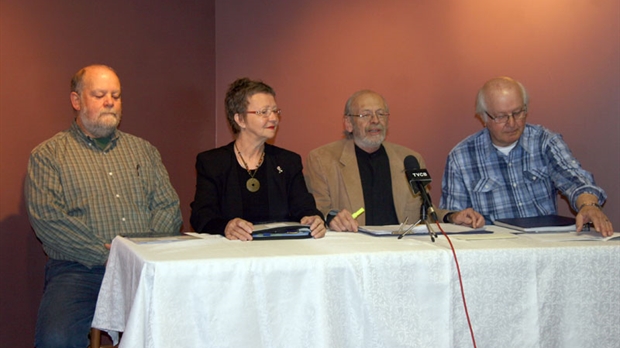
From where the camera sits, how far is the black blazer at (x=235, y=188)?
3004 mm

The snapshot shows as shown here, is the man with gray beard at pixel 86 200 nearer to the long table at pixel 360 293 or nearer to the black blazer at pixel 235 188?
the black blazer at pixel 235 188

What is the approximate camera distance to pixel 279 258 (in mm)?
2006

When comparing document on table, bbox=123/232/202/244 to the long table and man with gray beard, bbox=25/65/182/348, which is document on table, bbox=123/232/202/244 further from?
man with gray beard, bbox=25/65/182/348

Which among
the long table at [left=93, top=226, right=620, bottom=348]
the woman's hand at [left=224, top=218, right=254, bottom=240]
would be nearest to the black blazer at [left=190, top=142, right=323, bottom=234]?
the woman's hand at [left=224, top=218, right=254, bottom=240]

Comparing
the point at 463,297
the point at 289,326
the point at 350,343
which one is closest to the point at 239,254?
the point at 289,326

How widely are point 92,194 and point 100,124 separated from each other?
1.20ft

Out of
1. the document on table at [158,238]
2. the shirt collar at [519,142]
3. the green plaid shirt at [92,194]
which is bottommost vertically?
the document on table at [158,238]

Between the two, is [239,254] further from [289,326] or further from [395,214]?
[395,214]

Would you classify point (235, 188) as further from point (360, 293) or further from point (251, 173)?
point (360, 293)

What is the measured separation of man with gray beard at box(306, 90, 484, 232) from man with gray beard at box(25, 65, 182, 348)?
817 millimetres

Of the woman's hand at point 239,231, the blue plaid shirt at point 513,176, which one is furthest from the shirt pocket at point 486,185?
the woman's hand at point 239,231

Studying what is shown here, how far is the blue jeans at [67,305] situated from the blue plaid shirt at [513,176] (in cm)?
190

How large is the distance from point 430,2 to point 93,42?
2.15 metres

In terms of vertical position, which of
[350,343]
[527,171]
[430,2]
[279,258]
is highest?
[430,2]
